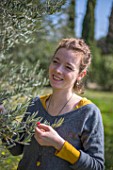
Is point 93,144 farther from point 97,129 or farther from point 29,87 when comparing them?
point 29,87

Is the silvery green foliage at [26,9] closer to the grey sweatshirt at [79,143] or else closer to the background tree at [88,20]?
the grey sweatshirt at [79,143]

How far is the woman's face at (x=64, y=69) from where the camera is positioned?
7.94 ft

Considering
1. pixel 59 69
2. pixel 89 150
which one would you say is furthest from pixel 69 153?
pixel 59 69

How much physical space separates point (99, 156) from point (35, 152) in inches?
16.8

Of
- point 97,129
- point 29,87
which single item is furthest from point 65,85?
point 29,87

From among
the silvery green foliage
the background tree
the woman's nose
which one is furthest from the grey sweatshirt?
the background tree

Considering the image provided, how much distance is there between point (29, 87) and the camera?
3418mm

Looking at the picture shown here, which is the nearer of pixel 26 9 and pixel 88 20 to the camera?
pixel 26 9

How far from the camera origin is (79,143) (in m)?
2.41

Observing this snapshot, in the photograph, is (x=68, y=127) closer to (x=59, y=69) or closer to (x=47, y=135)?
(x=47, y=135)

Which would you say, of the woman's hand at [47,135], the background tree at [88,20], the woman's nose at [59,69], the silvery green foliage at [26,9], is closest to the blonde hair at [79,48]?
the woman's nose at [59,69]

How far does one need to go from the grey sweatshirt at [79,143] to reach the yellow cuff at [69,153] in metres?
0.03

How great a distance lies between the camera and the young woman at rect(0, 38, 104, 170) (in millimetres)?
2285

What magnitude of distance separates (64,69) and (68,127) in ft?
1.24
